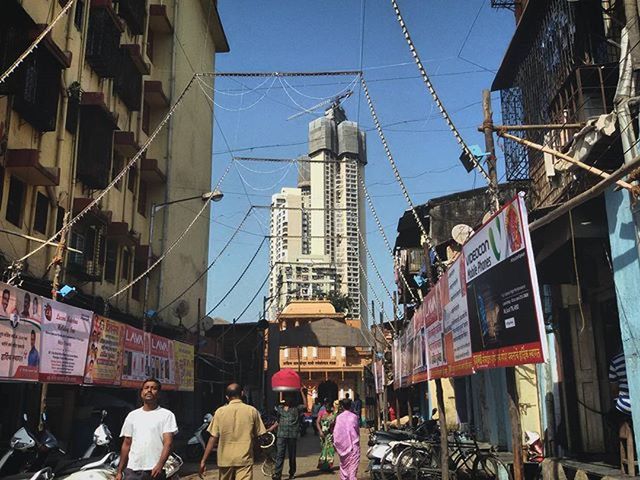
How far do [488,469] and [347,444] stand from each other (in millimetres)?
2332

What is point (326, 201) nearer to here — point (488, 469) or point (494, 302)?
point (488, 469)

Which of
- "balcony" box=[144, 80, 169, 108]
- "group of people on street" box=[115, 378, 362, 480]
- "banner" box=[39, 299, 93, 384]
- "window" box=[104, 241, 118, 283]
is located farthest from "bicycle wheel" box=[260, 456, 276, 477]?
"balcony" box=[144, 80, 169, 108]

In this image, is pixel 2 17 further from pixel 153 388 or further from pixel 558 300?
pixel 558 300

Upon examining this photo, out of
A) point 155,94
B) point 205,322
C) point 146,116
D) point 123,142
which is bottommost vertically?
point 205,322

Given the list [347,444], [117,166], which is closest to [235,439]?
[347,444]

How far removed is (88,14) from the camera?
17.0 meters

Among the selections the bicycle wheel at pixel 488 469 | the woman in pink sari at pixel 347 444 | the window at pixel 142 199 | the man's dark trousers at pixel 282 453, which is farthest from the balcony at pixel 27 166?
the bicycle wheel at pixel 488 469

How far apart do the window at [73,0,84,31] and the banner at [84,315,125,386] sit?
913cm

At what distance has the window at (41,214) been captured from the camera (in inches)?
570

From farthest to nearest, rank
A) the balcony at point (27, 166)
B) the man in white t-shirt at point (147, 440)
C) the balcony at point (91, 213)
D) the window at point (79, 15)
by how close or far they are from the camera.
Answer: the window at point (79, 15) < the balcony at point (91, 213) < the balcony at point (27, 166) < the man in white t-shirt at point (147, 440)

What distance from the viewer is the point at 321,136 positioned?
19.7 metres

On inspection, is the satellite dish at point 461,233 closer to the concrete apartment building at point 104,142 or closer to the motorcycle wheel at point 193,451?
the motorcycle wheel at point 193,451

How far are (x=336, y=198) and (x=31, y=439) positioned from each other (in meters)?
17.3

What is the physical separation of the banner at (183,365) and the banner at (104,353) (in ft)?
16.2
